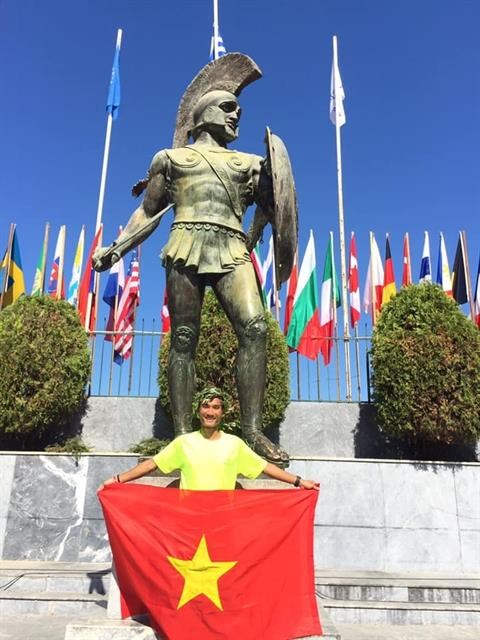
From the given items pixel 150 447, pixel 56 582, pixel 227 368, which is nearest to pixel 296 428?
pixel 227 368

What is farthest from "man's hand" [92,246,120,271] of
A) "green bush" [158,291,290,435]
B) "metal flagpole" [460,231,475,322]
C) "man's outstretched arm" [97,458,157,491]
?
"metal flagpole" [460,231,475,322]

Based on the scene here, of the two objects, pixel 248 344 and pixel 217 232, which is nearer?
pixel 248 344

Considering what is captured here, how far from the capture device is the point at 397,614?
4.25 metres

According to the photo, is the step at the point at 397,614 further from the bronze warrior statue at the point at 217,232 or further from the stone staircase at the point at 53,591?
the stone staircase at the point at 53,591

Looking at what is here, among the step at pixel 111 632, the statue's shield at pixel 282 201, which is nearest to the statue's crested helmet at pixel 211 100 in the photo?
the statue's shield at pixel 282 201

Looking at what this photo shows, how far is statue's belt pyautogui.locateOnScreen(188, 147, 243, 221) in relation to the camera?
166 inches

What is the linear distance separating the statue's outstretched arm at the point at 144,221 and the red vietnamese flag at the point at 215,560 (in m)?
1.92

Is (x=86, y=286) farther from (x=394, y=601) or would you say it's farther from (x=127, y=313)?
(x=394, y=601)

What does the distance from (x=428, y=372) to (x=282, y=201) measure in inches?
235

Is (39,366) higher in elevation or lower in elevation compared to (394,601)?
higher

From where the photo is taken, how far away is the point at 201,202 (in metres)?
4.20

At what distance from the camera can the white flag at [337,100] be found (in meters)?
17.9

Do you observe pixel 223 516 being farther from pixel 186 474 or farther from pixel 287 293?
pixel 287 293

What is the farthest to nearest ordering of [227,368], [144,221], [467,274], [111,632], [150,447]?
[467,274], [227,368], [150,447], [144,221], [111,632]
